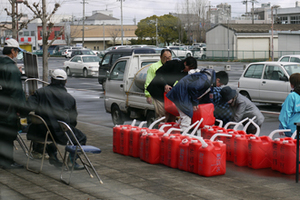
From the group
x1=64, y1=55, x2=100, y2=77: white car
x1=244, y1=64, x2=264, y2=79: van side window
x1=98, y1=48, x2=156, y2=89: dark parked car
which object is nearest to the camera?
x1=244, y1=64, x2=264, y2=79: van side window

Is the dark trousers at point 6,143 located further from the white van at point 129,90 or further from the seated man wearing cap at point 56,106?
the white van at point 129,90

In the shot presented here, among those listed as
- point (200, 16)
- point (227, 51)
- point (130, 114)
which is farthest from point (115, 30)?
point (130, 114)

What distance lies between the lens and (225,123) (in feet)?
28.7

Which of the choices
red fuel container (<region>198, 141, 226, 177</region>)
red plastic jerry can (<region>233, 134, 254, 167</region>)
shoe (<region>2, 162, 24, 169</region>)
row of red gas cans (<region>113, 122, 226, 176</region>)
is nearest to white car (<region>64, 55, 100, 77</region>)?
row of red gas cans (<region>113, 122, 226, 176</region>)

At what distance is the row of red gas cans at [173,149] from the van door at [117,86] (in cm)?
351

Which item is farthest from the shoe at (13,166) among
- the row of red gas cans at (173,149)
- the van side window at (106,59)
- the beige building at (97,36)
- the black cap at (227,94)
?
the beige building at (97,36)

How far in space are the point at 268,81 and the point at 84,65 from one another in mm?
20517

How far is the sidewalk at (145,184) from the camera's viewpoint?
586cm

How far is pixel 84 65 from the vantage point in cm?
3422

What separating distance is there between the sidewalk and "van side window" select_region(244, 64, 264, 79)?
897cm

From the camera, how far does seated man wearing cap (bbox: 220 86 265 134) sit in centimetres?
831

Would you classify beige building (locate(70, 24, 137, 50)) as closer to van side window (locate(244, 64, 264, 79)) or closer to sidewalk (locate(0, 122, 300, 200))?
van side window (locate(244, 64, 264, 79))

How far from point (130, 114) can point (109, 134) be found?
1137 millimetres

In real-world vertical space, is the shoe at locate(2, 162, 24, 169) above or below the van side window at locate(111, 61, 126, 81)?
below
